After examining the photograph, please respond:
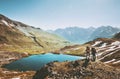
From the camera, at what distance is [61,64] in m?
61.8

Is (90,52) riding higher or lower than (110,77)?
higher

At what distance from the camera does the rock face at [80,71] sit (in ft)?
183

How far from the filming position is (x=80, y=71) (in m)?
56.5

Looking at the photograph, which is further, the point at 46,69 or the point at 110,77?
the point at 46,69

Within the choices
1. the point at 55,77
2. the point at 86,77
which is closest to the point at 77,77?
the point at 86,77

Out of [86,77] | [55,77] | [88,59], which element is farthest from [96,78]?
[55,77]

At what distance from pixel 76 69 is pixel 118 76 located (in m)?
10.6

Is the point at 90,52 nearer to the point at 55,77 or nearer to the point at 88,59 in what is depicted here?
the point at 88,59

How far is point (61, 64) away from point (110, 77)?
551 inches

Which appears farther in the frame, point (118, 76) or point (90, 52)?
point (90, 52)

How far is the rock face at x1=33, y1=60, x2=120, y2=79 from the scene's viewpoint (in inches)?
2192

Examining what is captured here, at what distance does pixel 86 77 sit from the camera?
5531 cm

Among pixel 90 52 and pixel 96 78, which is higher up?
pixel 90 52

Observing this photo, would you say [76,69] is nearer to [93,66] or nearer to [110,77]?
[93,66]
